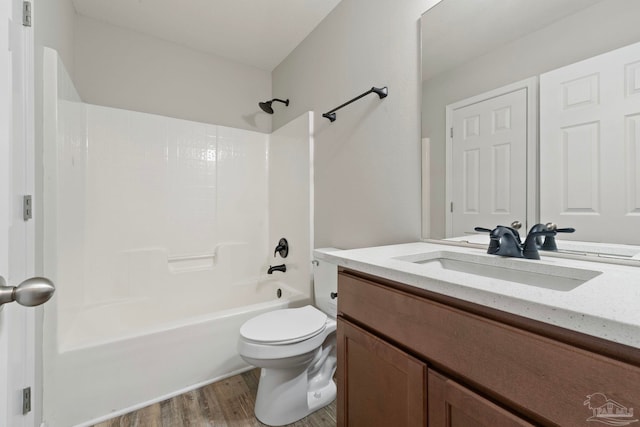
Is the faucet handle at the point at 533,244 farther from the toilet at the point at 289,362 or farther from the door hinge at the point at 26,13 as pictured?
the door hinge at the point at 26,13

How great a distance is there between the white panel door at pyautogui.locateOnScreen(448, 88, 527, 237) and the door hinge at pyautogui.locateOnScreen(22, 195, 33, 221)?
1620 mm

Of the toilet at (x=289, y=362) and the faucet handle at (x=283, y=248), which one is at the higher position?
the faucet handle at (x=283, y=248)

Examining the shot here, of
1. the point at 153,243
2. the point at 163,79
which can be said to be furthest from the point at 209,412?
the point at 163,79

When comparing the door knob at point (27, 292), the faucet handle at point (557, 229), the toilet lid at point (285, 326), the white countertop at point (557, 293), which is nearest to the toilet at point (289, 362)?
the toilet lid at point (285, 326)

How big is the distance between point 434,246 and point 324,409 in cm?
105

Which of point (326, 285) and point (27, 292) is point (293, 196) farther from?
point (27, 292)

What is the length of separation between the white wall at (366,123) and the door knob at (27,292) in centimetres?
131

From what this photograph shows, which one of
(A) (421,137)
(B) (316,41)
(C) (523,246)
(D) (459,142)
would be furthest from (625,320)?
(B) (316,41)

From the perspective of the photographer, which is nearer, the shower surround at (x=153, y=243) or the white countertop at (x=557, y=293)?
the white countertop at (x=557, y=293)

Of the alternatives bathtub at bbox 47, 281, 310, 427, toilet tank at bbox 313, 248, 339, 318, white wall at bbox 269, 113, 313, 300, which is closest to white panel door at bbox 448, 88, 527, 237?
toilet tank at bbox 313, 248, 339, 318

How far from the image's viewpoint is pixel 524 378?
1.67ft

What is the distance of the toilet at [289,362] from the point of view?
1279mm

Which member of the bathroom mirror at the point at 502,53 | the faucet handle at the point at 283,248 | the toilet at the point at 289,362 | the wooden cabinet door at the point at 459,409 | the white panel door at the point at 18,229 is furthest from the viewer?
the faucet handle at the point at 283,248

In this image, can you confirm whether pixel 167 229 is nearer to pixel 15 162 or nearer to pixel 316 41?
pixel 15 162
